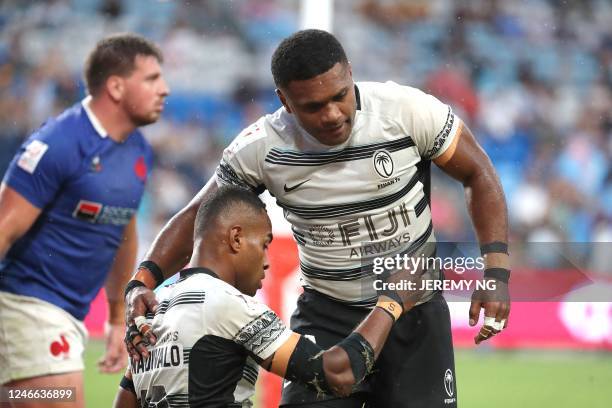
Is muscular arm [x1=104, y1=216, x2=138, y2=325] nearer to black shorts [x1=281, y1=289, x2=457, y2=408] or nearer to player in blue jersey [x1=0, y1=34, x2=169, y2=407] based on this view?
player in blue jersey [x1=0, y1=34, x2=169, y2=407]

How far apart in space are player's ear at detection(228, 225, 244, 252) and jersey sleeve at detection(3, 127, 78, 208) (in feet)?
6.08

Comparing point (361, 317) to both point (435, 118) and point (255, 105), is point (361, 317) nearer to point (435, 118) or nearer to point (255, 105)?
point (435, 118)

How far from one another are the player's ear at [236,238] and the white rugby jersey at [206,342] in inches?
5.7

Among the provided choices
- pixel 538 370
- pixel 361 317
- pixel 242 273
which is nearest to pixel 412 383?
pixel 361 317

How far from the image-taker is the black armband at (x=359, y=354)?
11.7 feet

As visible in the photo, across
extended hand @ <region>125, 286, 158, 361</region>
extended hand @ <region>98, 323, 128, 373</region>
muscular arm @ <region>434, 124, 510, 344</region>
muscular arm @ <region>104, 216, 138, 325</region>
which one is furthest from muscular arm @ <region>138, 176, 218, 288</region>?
extended hand @ <region>98, 323, 128, 373</region>

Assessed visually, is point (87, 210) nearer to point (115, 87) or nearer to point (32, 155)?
point (32, 155)

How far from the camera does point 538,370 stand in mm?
10711

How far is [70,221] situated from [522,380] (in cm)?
609

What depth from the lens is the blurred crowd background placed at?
1244cm

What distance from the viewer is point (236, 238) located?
373 cm

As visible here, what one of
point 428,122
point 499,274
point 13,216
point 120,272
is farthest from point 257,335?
point 120,272

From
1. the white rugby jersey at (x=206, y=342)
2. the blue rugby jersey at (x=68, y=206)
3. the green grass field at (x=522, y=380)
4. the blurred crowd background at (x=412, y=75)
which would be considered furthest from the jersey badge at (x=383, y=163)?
the blurred crowd background at (x=412, y=75)

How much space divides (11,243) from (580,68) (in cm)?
1092
